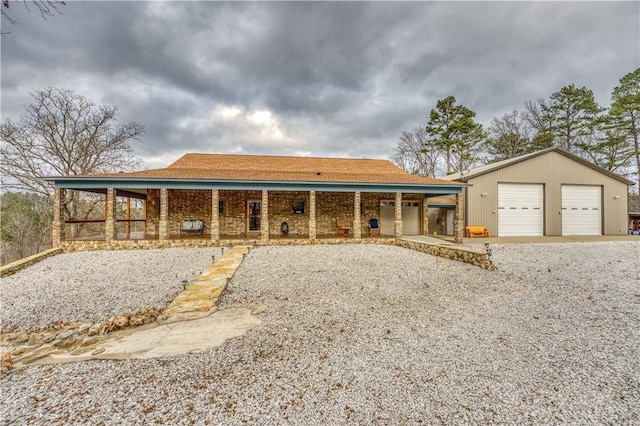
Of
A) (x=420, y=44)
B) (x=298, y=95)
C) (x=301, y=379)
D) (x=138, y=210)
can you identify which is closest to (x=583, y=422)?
(x=301, y=379)

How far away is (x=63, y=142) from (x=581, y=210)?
35485 millimetres

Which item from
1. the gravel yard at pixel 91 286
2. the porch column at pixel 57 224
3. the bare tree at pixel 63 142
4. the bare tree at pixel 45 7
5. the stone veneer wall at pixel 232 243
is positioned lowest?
the gravel yard at pixel 91 286

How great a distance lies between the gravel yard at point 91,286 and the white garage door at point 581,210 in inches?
837

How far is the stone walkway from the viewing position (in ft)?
10.0

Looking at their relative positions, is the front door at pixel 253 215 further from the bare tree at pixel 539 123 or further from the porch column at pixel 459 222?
the bare tree at pixel 539 123

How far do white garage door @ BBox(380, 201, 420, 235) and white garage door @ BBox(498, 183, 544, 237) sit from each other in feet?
17.0

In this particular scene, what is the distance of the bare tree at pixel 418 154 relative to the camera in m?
29.2

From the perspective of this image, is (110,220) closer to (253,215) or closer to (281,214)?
(253,215)

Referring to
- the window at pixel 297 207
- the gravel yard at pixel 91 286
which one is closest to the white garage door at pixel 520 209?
the window at pixel 297 207

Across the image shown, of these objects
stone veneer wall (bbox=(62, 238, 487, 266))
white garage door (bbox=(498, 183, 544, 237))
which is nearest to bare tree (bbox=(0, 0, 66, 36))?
stone veneer wall (bbox=(62, 238, 487, 266))

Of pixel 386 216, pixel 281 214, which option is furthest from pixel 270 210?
pixel 386 216

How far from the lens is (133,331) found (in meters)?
3.72

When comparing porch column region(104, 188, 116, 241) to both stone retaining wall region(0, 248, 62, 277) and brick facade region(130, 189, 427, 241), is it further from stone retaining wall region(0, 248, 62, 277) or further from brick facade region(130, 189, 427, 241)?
brick facade region(130, 189, 427, 241)

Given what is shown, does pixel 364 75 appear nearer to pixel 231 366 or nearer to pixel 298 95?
pixel 298 95
